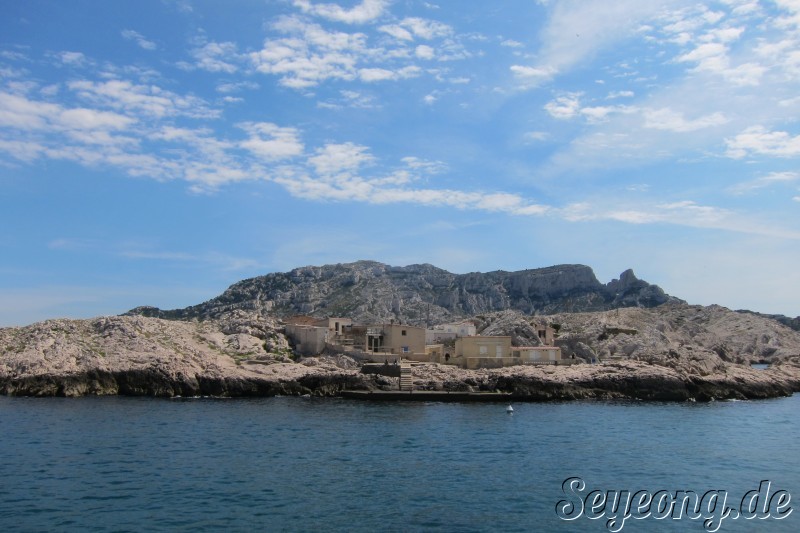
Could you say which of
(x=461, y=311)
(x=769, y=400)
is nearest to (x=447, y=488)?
(x=769, y=400)

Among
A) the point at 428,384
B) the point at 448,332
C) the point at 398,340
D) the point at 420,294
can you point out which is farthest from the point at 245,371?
the point at 420,294

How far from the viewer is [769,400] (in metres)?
67.9

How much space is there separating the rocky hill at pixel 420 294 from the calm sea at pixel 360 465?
340ft

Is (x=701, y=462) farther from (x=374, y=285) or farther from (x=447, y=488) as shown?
(x=374, y=285)

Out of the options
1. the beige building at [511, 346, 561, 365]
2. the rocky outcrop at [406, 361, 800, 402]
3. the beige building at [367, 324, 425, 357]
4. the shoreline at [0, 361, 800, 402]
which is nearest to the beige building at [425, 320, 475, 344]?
the beige building at [367, 324, 425, 357]

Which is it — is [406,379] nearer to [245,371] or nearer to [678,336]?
[245,371]

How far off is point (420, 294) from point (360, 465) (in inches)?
5687

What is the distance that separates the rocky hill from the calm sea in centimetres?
10354

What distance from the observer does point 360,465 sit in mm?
31641

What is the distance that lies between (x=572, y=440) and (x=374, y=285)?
13716 centimetres

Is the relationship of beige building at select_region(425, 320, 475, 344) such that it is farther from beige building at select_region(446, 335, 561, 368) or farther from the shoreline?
the shoreline

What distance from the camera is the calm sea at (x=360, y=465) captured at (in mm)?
22797

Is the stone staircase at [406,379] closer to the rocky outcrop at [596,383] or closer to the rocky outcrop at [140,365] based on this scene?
the rocky outcrop at [596,383]

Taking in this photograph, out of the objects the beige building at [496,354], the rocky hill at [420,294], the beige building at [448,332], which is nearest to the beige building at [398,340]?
the beige building at [496,354]
